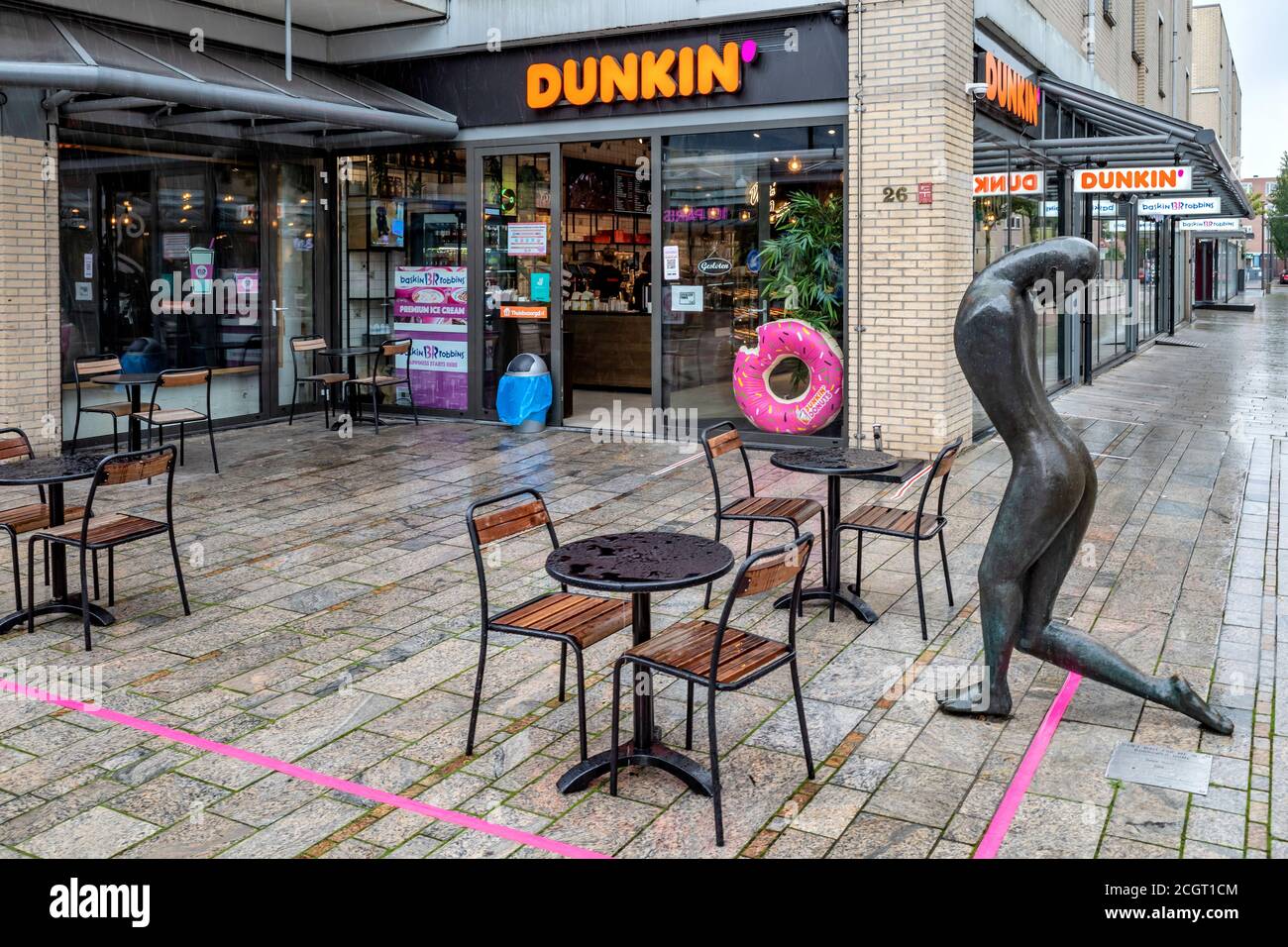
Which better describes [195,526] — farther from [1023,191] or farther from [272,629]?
[1023,191]

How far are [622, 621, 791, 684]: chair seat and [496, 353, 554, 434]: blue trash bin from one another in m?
8.12

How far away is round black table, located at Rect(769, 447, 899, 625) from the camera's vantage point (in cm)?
598

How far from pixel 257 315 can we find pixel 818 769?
9.87m

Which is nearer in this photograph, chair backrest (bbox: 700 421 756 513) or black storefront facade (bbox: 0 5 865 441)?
chair backrest (bbox: 700 421 756 513)

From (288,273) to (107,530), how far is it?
7.61 m

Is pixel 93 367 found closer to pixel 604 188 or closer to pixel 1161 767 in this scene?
pixel 604 188

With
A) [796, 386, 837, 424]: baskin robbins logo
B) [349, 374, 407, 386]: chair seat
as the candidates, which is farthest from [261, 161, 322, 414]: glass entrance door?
[796, 386, 837, 424]: baskin robbins logo

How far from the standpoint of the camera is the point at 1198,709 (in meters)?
4.55

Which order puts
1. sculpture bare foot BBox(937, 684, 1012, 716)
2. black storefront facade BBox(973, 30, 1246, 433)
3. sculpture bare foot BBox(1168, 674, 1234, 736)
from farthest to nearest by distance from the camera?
black storefront facade BBox(973, 30, 1246, 433) < sculpture bare foot BBox(937, 684, 1012, 716) < sculpture bare foot BBox(1168, 674, 1234, 736)

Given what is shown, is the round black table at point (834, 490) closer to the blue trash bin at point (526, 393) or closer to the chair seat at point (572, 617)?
the chair seat at point (572, 617)

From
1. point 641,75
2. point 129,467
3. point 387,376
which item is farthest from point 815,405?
point 129,467

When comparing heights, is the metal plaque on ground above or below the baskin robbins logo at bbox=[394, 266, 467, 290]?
below

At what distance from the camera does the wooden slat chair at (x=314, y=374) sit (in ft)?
39.9

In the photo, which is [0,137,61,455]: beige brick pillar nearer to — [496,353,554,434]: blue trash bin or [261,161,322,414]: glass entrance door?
[261,161,322,414]: glass entrance door
